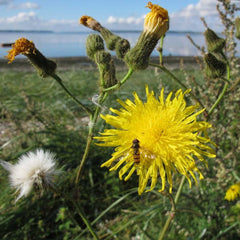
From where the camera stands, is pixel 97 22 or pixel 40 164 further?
pixel 97 22

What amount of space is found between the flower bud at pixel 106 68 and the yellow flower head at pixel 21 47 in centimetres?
45

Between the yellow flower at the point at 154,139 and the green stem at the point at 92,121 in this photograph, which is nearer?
the yellow flower at the point at 154,139

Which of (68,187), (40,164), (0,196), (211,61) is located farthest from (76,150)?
(211,61)

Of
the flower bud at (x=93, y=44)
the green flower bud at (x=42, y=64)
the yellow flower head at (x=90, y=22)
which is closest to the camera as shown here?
the green flower bud at (x=42, y=64)

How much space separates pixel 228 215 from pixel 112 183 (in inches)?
58.2

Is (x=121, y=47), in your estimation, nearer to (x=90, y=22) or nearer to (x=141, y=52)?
(x=141, y=52)

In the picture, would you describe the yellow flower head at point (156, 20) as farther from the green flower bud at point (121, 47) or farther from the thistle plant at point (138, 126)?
the green flower bud at point (121, 47)

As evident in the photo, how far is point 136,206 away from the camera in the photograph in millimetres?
3072

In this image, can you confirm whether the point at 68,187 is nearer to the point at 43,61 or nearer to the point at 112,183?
the point at 112,183

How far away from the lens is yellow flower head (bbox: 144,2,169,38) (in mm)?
1537

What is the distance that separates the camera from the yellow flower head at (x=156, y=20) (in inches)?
60.5

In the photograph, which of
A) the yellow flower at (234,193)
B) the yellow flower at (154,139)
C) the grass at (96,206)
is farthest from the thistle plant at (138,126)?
the yellow flower at (234,193)

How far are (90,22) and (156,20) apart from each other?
2.60ft

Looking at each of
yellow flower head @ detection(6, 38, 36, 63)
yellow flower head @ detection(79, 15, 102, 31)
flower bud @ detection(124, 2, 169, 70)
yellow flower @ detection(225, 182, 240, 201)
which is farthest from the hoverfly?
yellow flower @ detection(225, 182, 240, 201)
